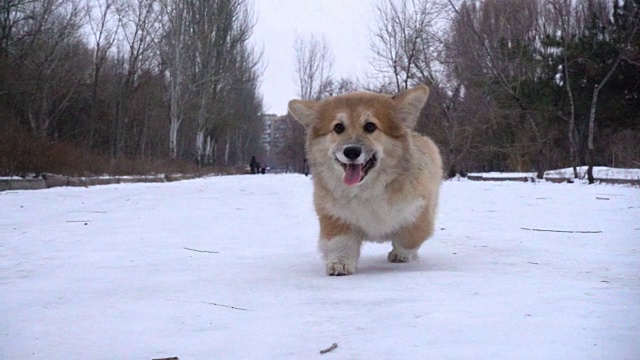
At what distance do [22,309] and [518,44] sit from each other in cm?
2300

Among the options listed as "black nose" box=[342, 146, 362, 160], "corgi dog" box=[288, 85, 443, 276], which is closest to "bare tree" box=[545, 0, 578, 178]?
"corgi dog" box=[288, 85, 443, 276]

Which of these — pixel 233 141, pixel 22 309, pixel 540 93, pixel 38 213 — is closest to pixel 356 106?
pixel 22 309

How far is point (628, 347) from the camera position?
4.89ft

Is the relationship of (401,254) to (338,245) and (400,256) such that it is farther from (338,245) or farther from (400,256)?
(338,245)

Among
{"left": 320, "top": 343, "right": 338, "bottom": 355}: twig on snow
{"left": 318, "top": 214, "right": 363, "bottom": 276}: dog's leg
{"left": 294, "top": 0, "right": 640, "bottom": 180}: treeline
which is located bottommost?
{"left": 320, "top": 343, "right": 338, "bottom": 355}: twig on snow

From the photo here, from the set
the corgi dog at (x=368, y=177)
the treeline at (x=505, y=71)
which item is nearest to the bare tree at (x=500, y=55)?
the treeline at (x=505, y=71)

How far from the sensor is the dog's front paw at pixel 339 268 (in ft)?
10.3

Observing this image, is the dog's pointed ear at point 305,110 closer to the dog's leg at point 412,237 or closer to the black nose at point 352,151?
the black nose at point 352,151

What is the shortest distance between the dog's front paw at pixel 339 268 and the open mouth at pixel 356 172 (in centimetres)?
48

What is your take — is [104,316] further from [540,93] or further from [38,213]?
[540,93]

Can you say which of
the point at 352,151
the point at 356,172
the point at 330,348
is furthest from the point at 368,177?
the point at 330,348

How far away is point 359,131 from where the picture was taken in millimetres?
3408

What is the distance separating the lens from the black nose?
3240mm

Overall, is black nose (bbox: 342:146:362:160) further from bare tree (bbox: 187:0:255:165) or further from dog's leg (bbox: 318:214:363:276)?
bare tree (bbox: 187:0:255:165)
